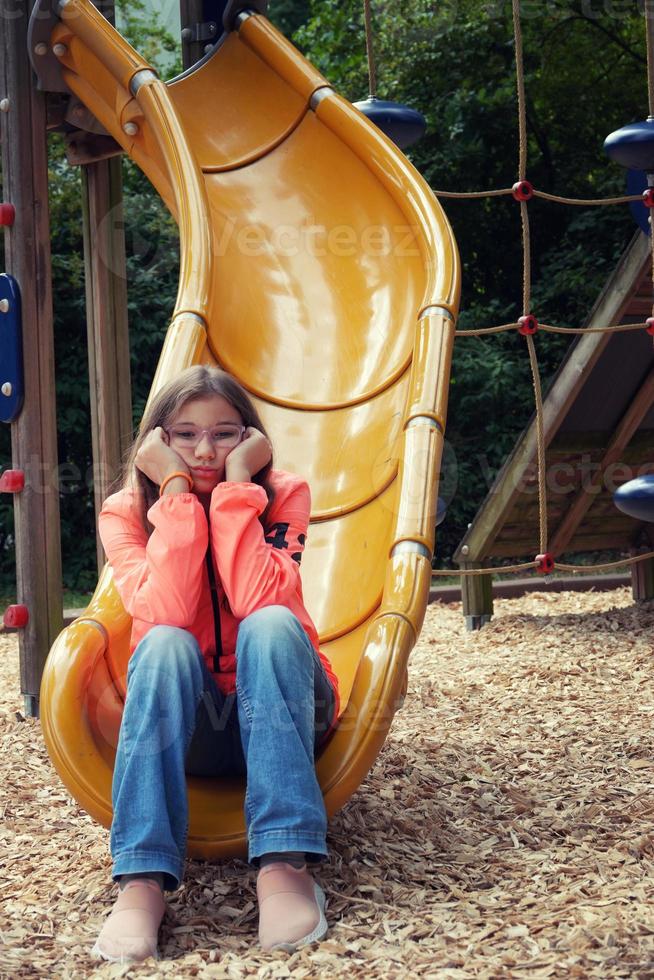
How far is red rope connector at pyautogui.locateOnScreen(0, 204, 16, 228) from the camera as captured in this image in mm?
3221

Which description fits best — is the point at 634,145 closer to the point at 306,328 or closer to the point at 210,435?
the point at 306,328

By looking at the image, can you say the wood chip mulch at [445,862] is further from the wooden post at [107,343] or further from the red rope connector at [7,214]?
the red rope connector at [7,214]

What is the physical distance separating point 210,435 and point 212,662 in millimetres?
404

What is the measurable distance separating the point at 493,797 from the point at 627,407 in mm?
2258

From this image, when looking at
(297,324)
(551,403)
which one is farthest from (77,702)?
(551,403)

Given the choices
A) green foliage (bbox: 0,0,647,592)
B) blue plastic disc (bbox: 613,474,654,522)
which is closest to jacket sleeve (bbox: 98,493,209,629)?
blue plastic disc (bbox: 613,474,654,522)

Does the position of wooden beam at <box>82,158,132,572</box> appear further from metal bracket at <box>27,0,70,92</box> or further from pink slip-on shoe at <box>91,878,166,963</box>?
pink slip-on shoe at <box>91,878,166,963</box>

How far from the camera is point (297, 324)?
3201 mm

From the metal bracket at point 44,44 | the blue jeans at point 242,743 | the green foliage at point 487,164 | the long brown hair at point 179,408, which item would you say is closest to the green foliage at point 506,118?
the green foliage at point 487,164

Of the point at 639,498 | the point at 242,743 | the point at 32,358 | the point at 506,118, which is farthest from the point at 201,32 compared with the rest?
the point at 506,118

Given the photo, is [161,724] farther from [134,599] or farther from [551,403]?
[551,403]

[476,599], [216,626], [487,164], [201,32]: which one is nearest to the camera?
[216,626]

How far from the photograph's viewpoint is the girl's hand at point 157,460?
1962mm

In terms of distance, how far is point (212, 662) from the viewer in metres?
1.92
